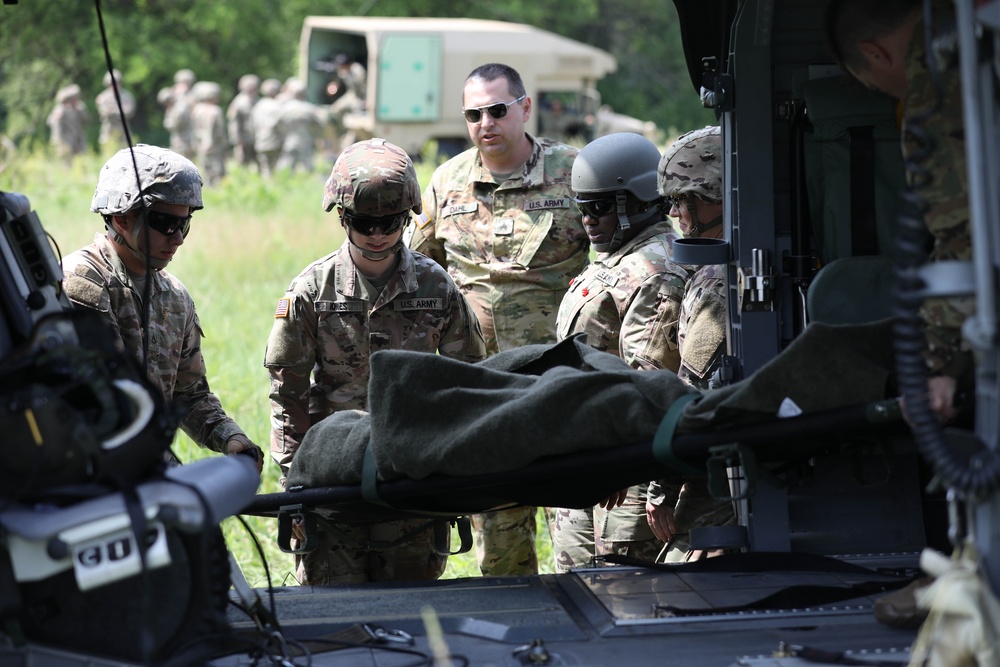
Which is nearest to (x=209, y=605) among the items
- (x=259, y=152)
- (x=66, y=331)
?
(x=66, y=331)

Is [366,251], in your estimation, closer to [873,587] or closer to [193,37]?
[873,587]

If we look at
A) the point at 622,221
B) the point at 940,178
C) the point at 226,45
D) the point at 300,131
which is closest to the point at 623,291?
the point at 622,221

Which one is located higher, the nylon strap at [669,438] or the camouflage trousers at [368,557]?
the nylon strap at [669,438]

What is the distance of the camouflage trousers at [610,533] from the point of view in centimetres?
476

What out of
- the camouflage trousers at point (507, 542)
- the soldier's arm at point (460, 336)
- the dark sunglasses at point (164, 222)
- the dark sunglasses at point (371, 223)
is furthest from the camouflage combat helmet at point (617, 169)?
the dark sunglasses at point (164, 222)

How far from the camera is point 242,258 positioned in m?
13.7

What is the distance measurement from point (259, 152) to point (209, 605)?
23.8 m

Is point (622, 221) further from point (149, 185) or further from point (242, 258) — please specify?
point (242, 258)

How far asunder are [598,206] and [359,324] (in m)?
1.09

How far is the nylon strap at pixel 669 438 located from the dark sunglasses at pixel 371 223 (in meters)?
1.69

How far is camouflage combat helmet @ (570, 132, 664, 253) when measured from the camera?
16.6 ft

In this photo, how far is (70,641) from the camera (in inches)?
102

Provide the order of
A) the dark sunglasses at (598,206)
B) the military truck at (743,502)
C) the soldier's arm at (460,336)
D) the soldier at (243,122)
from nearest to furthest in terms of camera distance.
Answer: the military truck at (743,502)
the soldier's arm at (460,336)
the dark sunglasses at (598,206)
the soldier at (243,122)

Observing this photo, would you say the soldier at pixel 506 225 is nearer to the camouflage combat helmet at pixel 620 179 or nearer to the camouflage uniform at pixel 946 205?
the camouflage combat helmet at pixel 620 179
